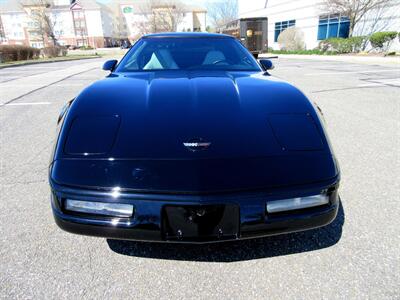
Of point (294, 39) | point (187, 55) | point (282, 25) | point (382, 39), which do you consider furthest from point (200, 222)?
point (282, 25)

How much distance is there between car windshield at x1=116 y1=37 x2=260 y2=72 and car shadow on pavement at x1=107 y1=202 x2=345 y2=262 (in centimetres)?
156

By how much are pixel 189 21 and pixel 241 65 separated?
9501 centimetres

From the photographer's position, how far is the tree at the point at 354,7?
831 inches

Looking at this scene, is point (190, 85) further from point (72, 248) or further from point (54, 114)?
point (54, 114)

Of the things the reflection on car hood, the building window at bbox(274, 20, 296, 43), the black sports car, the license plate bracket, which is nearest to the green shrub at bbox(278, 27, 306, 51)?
the building window at bbox(274, 20, 296, 43)

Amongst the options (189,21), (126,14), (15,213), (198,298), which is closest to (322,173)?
(198,298)

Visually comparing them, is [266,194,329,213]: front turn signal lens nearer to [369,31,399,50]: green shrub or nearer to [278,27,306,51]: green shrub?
[369,31,399,50]: green shrub

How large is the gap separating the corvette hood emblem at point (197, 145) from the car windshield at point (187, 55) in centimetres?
130

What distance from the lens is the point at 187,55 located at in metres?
3.04

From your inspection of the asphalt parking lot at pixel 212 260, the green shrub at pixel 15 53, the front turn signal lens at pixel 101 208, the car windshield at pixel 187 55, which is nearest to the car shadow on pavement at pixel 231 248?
the asphalt parking lot at pixel 212 260

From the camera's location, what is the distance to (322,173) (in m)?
1.67

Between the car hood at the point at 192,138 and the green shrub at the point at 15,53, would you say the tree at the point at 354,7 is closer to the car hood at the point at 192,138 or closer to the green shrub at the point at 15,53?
the car hood at the point at 192,138

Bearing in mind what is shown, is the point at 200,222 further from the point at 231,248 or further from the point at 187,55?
the point at 187,55

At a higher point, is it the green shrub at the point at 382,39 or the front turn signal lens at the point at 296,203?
the green shrub at the point at 382,39
